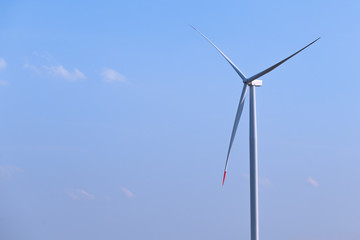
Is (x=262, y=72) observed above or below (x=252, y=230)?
above

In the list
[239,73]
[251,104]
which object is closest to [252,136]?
[251,104]

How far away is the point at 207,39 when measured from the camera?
5178 cm

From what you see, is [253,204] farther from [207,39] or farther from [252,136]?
[207,39]

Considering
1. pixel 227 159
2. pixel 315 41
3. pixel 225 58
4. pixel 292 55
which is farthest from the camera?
pixel 225 58

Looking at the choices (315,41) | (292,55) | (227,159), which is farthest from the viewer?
(227,159)

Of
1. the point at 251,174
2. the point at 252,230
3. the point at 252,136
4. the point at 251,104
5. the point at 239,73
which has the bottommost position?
the point at 252,230

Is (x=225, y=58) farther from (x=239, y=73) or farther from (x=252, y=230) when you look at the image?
(x=252, y=230)

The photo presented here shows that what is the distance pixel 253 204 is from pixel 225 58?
15163 mm

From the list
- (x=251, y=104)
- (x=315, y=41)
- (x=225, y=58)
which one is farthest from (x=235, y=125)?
(x=315, y=41)

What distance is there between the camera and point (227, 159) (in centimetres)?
4941

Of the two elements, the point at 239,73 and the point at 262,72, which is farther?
the point at 239,73

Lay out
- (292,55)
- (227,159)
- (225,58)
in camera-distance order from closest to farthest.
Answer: (292,55), (227,159), (225,58)

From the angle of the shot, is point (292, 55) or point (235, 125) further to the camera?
point (235, 125)

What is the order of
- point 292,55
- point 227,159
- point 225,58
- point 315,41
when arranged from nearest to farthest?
point 315,41, point 292,55, point 227,159, point 225,58
